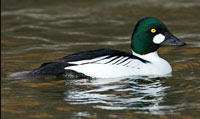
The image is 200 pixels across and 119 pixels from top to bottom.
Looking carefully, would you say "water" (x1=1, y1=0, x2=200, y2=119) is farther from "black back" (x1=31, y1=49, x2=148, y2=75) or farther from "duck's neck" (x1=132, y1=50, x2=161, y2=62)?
"duck's neck" (x1=132, y1=50, x2=161, y2=62)

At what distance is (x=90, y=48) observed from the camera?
11.9 metres

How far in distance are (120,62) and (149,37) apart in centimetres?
93

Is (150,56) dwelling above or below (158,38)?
below

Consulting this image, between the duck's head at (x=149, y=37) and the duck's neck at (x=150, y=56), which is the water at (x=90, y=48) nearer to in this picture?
the duck's neck at (x=150, y=56)

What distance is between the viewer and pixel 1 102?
7.64 meters

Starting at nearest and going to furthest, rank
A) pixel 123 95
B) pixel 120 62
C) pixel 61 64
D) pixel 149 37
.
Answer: pixel 123 95
pixel 61 64
pixel 120 62
pixel 149 37

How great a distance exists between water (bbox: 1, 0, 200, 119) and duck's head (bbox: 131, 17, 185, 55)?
58 cm

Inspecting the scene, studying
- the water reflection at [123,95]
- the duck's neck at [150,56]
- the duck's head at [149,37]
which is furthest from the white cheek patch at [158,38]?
the water reflection at [123,95]

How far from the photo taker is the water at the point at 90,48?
7270 millimetres

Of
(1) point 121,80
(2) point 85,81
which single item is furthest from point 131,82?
(2) point 85,81

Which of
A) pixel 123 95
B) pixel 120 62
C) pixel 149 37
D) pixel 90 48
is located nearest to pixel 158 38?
pixel 149 37

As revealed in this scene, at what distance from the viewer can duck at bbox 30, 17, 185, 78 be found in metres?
8.79

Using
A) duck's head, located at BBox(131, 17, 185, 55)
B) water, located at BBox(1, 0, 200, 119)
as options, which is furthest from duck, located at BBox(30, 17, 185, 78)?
water, located at BBox(1, 0, 200, 119)

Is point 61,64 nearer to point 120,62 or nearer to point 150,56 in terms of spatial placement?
point 120,62
